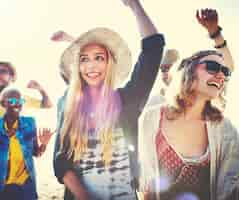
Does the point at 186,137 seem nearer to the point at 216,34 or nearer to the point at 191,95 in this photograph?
the point at 191,95

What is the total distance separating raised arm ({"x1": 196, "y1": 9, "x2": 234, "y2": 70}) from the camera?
13.6ft

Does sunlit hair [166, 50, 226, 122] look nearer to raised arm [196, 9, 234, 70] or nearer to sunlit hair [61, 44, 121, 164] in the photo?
raised arm [196, 9, 234, 70]

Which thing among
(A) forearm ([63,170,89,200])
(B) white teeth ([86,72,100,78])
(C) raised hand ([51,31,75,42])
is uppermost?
(C) raised hand ([51,31,75,42])

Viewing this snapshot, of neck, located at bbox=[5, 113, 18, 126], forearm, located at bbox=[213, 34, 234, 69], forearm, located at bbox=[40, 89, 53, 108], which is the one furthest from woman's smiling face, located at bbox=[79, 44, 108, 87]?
forearm, located at bbox=[213, 34, 234, 69]

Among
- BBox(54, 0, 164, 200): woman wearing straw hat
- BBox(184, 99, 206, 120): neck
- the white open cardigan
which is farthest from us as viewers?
BBox(184, 99, 206, 120): neck

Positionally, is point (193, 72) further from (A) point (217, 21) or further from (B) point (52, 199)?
(B) point (52, 199)

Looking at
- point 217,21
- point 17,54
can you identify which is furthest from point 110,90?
point 217,21

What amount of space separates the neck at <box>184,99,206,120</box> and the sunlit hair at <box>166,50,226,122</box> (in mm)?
25

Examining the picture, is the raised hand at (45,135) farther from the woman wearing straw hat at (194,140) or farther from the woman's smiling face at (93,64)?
the woman wearing straw hat at (194,140)

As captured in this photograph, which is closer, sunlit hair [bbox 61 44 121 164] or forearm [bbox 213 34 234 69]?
sunlit hair [bbox 61 44 121 164]

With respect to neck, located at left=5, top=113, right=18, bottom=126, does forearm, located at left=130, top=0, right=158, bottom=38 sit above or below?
above

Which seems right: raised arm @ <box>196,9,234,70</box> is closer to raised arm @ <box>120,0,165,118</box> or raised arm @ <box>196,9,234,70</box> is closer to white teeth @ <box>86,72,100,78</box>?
raised arm @ <box>120,0,165,118</box>

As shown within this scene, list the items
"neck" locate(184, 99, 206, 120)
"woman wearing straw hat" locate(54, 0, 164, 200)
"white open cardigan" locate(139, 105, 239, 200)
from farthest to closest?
1. "neck" locate(184, 99, 206, 120)
2. "white open cardigan" locate(139, 105, 239, 200)
3. "woman wearing straw hat" locate(54, 0, 164, 200)

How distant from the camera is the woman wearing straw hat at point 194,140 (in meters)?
3.93
